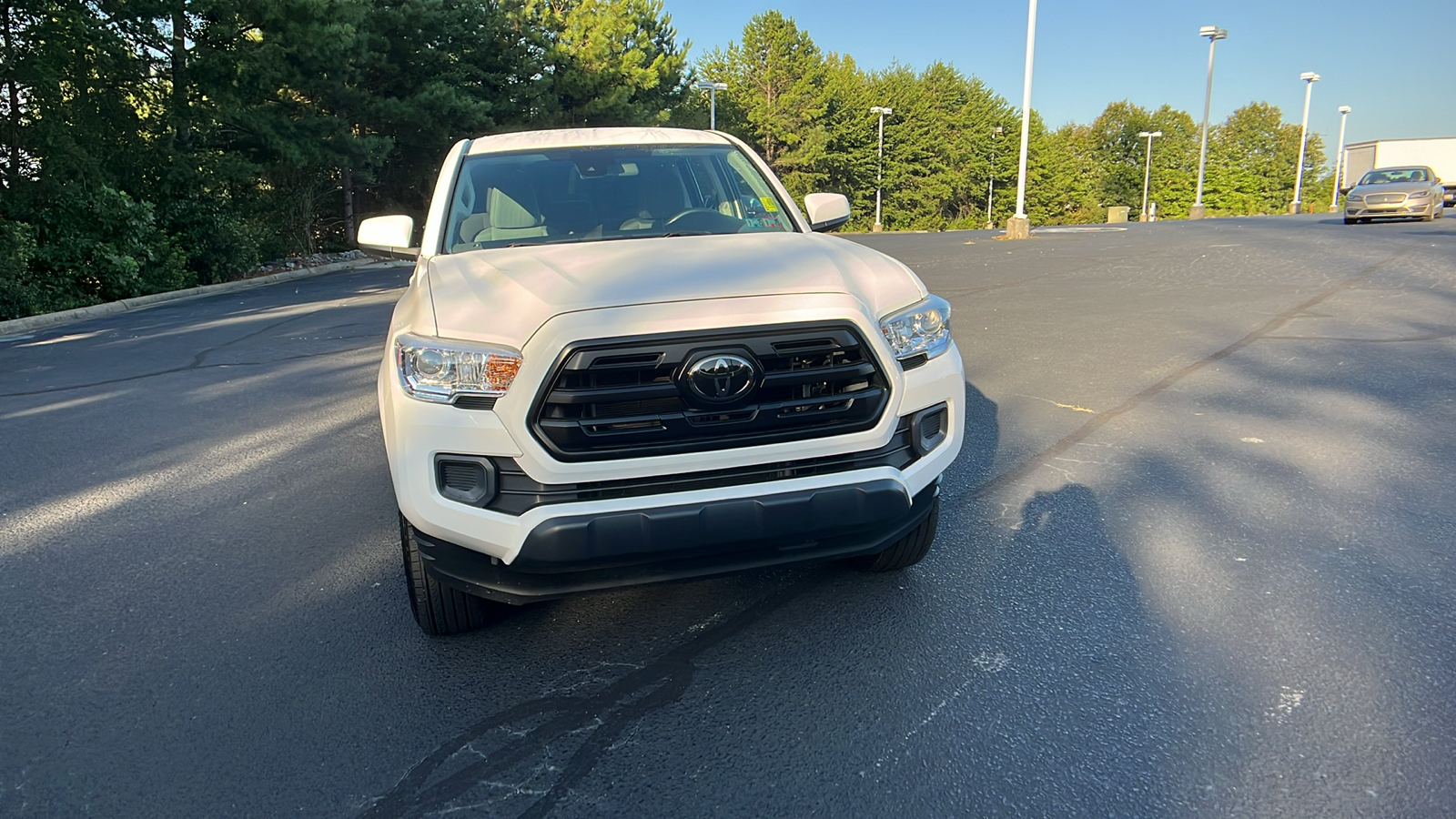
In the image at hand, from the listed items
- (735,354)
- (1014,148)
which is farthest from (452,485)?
(1014,148)

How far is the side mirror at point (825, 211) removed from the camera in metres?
4.51

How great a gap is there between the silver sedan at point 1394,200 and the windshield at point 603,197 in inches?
959

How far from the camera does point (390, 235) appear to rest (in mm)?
4215

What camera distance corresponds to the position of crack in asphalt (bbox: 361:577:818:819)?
7.63 ft

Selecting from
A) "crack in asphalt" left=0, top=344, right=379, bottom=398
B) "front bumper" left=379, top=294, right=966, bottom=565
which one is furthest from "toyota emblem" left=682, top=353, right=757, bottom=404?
"crack in asphalt" left=0, top=344, right=379, bottom=398

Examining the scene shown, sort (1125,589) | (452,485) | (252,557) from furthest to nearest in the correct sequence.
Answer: (252,557) → (1125,589) → (452,485)

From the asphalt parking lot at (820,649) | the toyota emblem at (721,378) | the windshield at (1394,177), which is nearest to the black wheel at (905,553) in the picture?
the asphalt parking lot at (820,649)

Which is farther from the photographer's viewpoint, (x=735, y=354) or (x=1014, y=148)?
(x=1014, y=148)

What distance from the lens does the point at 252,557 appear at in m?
3.96

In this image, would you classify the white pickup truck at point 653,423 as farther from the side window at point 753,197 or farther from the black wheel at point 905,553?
the side window at point 753,197

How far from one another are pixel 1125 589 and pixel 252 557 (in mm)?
3641

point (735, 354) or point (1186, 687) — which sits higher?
point (735, 354)

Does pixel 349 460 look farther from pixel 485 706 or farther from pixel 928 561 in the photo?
pixel 928 561

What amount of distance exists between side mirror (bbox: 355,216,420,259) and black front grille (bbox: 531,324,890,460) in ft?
6.48
